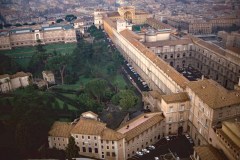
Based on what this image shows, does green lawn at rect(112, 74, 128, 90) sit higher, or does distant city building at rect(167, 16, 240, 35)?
distant city building at rect(167, 16, 240, 35)

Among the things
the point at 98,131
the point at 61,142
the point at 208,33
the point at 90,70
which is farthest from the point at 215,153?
the point at 208,33

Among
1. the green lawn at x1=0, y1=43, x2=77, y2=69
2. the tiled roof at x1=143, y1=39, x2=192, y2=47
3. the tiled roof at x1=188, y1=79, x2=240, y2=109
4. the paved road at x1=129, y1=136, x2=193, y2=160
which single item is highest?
the tiled roof at x1=143, y1=39, x2=192, y2=47

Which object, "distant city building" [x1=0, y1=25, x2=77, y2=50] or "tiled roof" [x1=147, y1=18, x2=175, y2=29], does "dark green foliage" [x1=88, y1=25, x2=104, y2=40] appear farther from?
"tiled roof" [x1=147, y1=18, x2=175, y2=29]

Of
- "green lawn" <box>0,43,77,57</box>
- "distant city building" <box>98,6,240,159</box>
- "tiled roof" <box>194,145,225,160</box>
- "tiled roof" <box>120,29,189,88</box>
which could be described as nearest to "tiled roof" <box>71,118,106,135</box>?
"distant city building" <box>98,6,240,159</box>

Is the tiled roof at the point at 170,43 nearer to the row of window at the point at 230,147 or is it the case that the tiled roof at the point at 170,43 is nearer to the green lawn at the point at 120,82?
the green lawn at the point at 120,82

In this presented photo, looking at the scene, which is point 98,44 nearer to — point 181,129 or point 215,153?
point 181,129

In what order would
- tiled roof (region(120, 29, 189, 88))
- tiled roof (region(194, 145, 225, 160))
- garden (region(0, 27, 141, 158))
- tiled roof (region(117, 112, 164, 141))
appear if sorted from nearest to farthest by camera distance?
tiled roof (region(194, 145, 225, 160))
tiled roof (region(117, 112, 164, 141))
garden (region(0, 27, 141, 158))
tiled roof (region(120, 29, 189, 88))

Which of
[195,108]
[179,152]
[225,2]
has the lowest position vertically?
[179,152]
